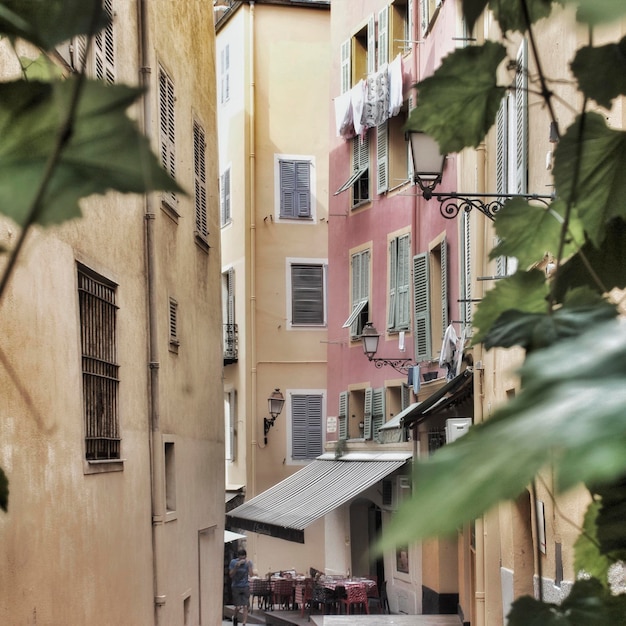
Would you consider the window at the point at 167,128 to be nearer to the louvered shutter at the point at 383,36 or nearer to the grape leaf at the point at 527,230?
the grape leaf at the point at 527,230

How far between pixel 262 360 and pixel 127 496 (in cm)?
1735

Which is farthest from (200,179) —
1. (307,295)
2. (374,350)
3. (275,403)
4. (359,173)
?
(307,295)

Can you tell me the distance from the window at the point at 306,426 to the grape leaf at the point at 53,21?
26.1m

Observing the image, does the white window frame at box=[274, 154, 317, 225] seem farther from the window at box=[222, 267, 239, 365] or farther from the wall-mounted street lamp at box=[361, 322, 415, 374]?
the wall-mounted street lamp at box=[361, 322, 415, 374]

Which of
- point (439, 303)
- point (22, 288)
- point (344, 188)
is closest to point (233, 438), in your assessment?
point (344, 188)

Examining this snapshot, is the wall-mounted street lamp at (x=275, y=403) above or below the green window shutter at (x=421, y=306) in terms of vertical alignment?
below

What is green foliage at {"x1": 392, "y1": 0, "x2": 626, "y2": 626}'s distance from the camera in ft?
1.37

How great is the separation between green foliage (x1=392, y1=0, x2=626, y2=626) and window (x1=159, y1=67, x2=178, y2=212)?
9.85 meters

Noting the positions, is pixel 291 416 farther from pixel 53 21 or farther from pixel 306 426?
pixel 53 21

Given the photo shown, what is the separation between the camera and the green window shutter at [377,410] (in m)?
21.6

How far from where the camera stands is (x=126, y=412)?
971cm

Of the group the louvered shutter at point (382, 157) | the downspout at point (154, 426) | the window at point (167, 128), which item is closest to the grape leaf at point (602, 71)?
the downspout at point (154, 426)

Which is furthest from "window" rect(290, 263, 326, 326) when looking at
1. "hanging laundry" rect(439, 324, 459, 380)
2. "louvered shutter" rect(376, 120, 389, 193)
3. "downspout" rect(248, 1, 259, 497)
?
"hanging laundry" rect(439, 324, 459, 380)

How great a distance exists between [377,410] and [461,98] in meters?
20.9
